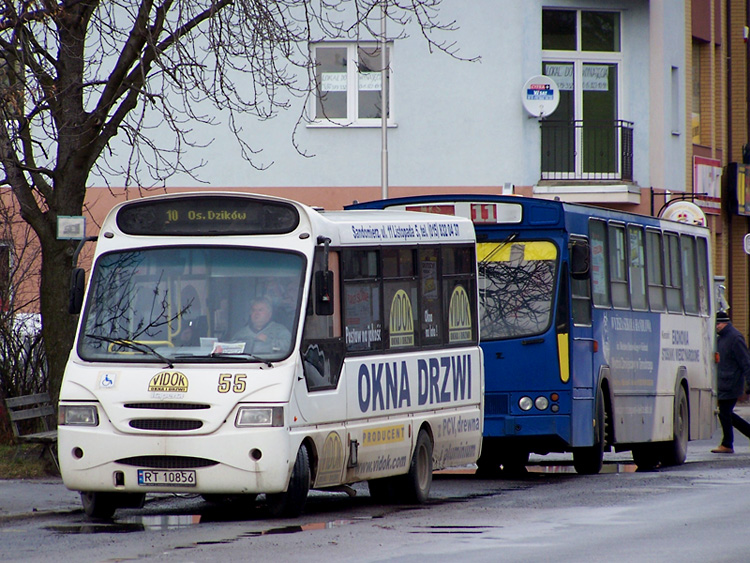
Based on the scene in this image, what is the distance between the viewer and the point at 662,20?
104 ft

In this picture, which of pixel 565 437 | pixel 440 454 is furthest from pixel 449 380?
pixel 565 437

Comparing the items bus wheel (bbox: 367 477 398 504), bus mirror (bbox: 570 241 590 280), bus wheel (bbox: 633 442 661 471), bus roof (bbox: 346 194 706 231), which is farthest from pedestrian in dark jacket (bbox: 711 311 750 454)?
bus wheel (bbox: 367 477 398 504)

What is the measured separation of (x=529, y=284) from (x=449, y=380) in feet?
8.47

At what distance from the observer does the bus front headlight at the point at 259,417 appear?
1148 centimetres

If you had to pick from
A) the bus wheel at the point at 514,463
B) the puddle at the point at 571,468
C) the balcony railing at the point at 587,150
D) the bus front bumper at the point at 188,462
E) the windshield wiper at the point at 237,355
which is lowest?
the puddle at the point at 571,468

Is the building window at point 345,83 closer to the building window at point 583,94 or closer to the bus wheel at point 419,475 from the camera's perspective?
the building window at point 583,94

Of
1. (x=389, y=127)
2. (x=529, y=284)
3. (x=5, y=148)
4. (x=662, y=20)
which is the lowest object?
(x=529, y=284)

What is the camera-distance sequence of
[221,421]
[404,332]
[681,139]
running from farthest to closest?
[681,139] → [404,332] → [221,421]

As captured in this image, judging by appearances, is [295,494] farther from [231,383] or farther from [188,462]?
[231,383]

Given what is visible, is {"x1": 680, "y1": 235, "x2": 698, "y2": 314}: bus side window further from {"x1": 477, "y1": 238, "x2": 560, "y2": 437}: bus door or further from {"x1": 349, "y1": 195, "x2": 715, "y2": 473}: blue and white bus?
{"x1": 477, "y1": 238, "x2": 560, "y2": 437}: bus door

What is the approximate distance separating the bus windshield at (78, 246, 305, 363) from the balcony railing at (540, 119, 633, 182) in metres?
19.1

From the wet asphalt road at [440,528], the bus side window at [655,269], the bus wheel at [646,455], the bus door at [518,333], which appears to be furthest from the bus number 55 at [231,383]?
the bus wheel at [646,455]

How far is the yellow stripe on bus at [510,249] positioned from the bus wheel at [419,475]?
323 centimetres

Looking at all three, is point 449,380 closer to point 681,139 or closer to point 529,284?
point 529,284
